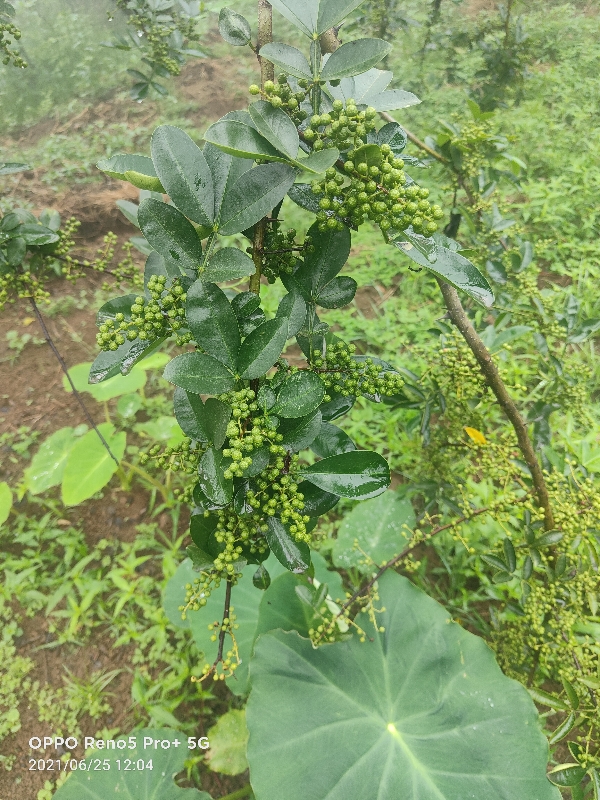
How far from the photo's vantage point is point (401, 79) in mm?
4844

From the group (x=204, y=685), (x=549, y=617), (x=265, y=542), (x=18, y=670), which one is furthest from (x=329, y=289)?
(x=18, y=670)

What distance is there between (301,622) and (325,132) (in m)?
1.66

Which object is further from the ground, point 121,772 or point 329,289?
point 329,289

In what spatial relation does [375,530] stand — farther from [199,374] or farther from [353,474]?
[199,374]

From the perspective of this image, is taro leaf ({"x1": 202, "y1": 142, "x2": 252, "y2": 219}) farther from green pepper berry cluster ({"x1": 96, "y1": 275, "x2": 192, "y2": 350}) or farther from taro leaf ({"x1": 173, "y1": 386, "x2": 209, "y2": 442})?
taro leaf ({"x1": 173, "y1": 386, "x2": 209, "y2": 442})

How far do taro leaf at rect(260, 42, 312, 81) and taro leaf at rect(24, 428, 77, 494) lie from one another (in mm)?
2387

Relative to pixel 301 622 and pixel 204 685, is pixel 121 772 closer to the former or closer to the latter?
pixel 204 685

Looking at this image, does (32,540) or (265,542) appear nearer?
(265,542)

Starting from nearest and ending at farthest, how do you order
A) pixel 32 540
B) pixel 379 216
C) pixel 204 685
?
pixel 379 216, pixel 204 685, pixel 32 540

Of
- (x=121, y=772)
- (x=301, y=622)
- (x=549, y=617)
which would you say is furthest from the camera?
(x=301, y=622)

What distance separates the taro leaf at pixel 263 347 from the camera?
28.0 inches

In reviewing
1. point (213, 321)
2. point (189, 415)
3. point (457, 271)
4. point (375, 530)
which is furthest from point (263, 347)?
point (375, 530)

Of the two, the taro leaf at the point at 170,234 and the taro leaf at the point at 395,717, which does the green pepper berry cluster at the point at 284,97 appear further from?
the taro leaf at the point at 395,717

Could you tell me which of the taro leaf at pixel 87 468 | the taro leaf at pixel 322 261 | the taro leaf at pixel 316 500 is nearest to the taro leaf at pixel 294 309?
the taro leaf at pixel 322 261
